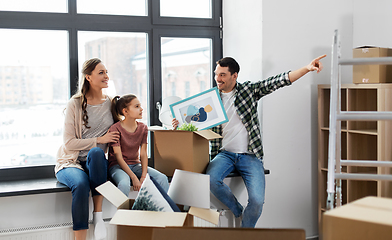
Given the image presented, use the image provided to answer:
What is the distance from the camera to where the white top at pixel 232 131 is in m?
2.56

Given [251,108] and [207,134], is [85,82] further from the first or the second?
[251,108]

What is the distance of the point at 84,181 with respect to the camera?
2139 mm

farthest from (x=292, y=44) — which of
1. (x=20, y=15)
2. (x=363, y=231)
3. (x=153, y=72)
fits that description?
(x=363, y=231)

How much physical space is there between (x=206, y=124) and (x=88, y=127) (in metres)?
0.76

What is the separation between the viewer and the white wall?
2738 mm

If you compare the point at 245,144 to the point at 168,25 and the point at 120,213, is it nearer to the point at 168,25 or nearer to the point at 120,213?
the point at 168,25

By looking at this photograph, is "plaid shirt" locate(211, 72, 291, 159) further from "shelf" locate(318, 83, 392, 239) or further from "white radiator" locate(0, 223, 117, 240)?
"white radiator" locate(0, 223, 117, 240)

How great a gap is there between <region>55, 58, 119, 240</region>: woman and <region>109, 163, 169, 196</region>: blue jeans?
0.31 feet

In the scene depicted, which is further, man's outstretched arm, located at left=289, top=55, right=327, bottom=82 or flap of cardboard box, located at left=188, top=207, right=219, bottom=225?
man's outstretched arm, located at left=289, top=55, right=327, bottom=82

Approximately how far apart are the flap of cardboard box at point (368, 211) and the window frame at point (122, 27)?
7.10 ft

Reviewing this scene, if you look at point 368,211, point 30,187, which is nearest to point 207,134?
point 30,187

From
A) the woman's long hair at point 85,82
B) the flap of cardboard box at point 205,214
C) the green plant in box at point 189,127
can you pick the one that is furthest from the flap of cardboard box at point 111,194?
the woman's long hair at point 85,82

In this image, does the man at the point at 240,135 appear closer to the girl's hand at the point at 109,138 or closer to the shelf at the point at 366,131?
the girl's hand at the point at 109,138

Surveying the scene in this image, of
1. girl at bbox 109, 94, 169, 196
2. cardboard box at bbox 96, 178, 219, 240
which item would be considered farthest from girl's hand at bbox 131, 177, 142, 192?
cardboard box at bbox 96, 178, 219, 240
